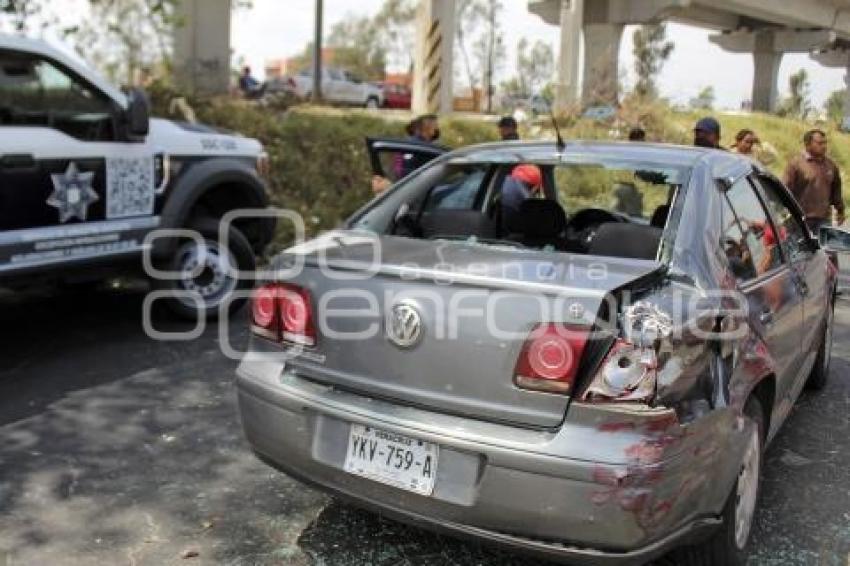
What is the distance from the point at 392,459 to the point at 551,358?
61 centimetres

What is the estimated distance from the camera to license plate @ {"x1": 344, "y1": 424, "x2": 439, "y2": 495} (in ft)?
9.20

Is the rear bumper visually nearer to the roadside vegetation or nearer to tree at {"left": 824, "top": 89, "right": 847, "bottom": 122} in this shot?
the roadside vegetation

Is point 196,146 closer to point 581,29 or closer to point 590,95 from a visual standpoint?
point 590,95

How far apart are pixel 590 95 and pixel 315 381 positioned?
1821 centimetres

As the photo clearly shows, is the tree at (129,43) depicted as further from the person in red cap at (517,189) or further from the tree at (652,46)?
the tree at (652,46)

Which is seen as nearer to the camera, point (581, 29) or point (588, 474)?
point (588, 474)

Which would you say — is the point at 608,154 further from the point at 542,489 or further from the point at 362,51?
the point at 362,51

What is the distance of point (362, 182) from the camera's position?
39.1 feet

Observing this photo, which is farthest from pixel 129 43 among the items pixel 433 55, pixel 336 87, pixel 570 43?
pixel 336 87

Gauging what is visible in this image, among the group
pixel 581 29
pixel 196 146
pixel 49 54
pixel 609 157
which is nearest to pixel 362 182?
pixel 196 146

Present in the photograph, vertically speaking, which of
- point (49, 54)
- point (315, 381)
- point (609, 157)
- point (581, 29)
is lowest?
point (315, 381)

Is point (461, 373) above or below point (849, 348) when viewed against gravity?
above

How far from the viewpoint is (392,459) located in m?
2.88

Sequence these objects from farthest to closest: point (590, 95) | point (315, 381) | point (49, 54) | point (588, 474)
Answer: point (590, 95)
point (49, 54)
point (315, 381)
point (588, 474)
